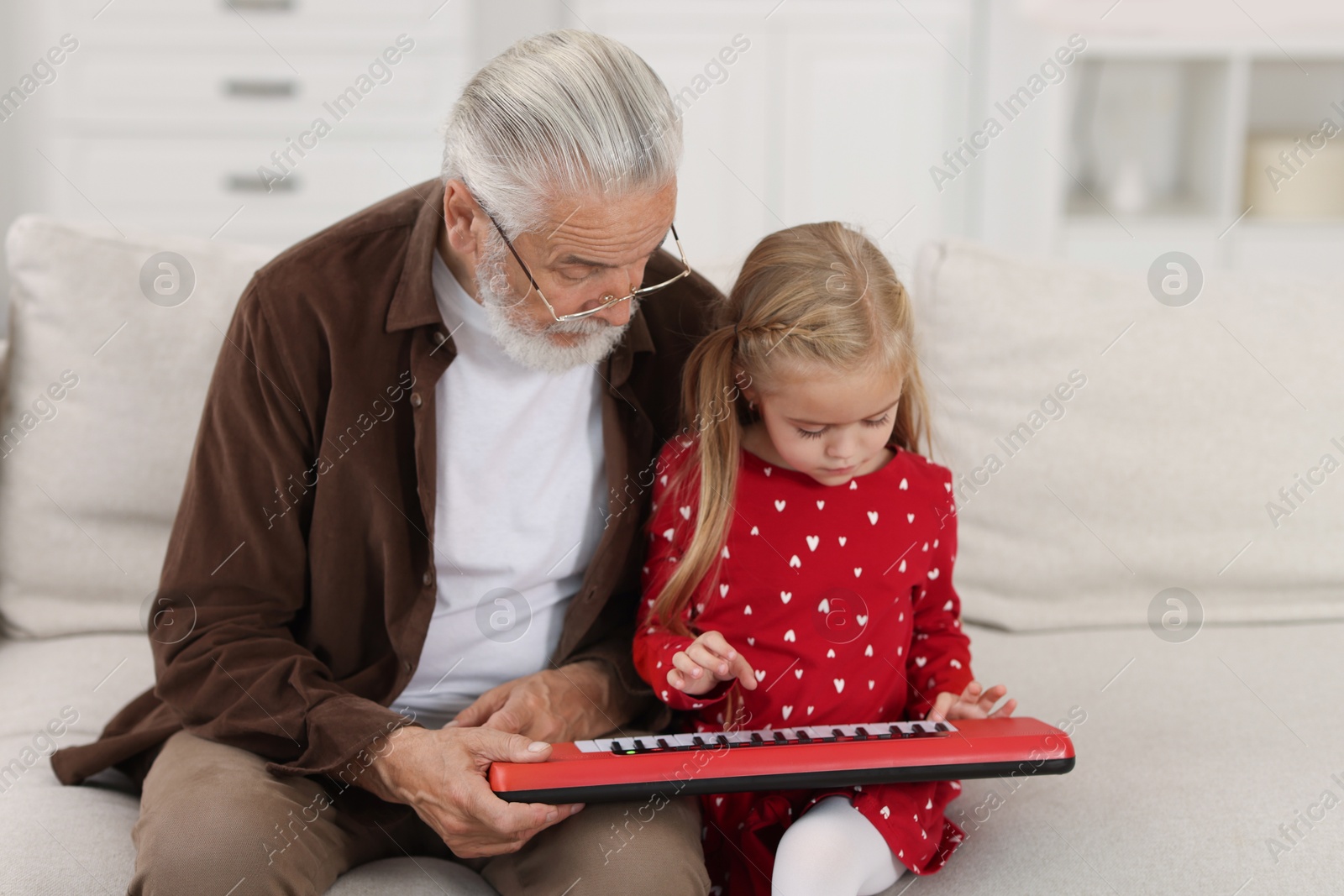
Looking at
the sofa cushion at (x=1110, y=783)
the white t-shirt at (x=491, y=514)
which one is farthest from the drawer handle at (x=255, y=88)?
the white t-shirt at (x=491, y=514)

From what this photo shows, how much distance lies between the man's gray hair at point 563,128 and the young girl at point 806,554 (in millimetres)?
199

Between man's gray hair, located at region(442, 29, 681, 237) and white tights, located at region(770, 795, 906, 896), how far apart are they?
2.06 ft

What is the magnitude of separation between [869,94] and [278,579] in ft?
9.06

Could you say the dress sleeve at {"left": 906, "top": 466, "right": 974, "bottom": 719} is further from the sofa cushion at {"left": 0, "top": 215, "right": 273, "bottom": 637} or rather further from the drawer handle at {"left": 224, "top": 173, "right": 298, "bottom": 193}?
the drawer handle at {"left": 224, "top": 173, "right": 298, "bottom": 193}

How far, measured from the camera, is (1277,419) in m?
1.66

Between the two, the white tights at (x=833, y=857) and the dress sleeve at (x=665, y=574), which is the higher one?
the dress sleeve at (x=665, y=574)

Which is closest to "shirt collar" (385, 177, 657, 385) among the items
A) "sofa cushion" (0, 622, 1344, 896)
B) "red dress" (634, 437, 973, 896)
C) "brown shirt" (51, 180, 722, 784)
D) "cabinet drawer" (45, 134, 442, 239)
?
"brown shirt" (51, 180, 722, 784)

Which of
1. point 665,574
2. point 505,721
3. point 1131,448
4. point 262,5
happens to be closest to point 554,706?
point 505,721

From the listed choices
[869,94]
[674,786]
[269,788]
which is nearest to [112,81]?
[869,94]

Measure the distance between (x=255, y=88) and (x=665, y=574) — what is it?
247cm

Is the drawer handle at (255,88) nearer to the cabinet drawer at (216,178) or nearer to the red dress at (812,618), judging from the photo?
the cabinet drawer at (216,178)

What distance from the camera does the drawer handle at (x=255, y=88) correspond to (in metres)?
3.18

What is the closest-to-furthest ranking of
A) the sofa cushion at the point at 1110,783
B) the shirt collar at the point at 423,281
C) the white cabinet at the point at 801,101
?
1. the sofa cushion at the point at 1110,783
2. the shirt collar at the point at 423,281
3. the white cabinet at the point at 801,101

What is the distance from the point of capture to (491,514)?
4.29ft
